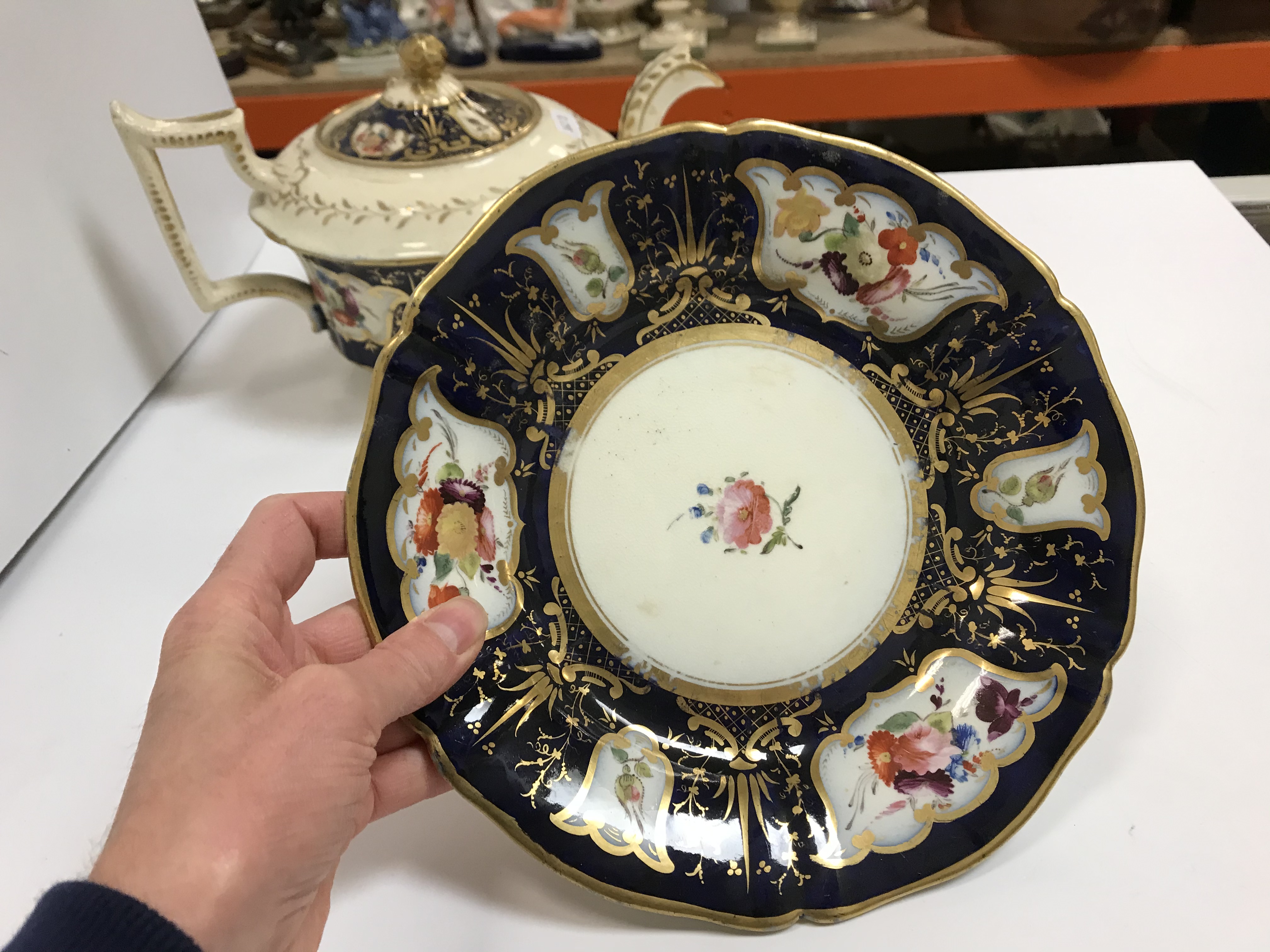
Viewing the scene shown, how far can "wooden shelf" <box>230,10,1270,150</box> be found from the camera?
1.33m

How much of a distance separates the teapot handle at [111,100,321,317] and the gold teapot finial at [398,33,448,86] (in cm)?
16

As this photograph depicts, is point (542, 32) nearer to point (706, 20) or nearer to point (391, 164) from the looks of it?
point (706, 20)

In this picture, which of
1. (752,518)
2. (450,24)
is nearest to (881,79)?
(450,24)

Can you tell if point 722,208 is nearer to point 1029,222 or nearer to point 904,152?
point 1029,222

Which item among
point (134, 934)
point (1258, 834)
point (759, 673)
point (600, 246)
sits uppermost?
point (600, 246)

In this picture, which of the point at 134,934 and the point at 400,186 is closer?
the point at 134,934

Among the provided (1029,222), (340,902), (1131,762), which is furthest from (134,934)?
(1029,222)

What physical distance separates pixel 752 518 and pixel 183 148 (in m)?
0.67

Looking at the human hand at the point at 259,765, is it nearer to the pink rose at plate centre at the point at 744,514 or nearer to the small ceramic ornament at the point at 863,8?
the pink rose at plate centre at the point at 744,514

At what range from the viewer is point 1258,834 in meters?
0.53

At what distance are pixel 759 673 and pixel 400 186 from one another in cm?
52

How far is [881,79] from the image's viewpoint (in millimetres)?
1371

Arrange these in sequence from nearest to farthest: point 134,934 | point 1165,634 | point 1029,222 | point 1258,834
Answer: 1. point 134,934
2. point 1258,834
3. point 1165,634
4. point 1029,222

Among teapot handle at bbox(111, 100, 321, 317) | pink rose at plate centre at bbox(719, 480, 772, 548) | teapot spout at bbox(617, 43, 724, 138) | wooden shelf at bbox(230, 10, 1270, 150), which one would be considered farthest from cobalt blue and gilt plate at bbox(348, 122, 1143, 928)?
wooden shelf at bbox(230, 10, 1270, 150)
